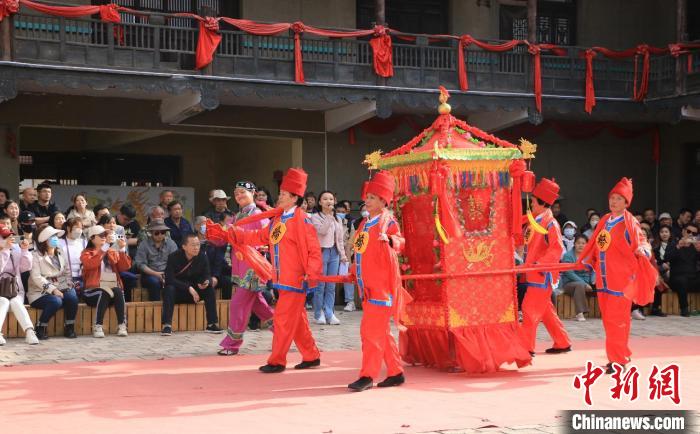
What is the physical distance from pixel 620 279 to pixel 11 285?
21.9ft

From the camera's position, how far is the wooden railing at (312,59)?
1540 centimetres

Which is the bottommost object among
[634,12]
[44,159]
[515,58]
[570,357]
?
[570,357]

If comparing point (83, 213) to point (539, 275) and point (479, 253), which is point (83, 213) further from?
point (539, 275)

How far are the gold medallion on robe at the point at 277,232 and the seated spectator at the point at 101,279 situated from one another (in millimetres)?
3447

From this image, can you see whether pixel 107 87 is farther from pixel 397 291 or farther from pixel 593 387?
pixel 593 387

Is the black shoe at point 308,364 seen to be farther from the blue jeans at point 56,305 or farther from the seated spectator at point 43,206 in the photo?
the seated spectator at point 43,206

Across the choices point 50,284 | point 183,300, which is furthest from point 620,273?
point 50,284

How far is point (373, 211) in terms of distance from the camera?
351 inches

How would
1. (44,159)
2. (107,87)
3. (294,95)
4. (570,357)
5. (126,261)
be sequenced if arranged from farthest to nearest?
(44,159) → (294,95) → (107,87) → (126,261) → (570,357)

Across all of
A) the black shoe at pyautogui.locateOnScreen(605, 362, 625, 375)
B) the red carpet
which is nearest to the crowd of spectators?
the red carpet

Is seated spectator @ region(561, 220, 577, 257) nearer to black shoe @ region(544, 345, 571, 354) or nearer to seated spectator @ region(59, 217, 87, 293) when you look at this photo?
black shoe @ region(544, 345, 571, 354)

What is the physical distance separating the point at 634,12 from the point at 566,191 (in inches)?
164

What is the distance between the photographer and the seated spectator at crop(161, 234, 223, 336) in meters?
12.5

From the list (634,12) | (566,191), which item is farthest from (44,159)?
(634,12)
